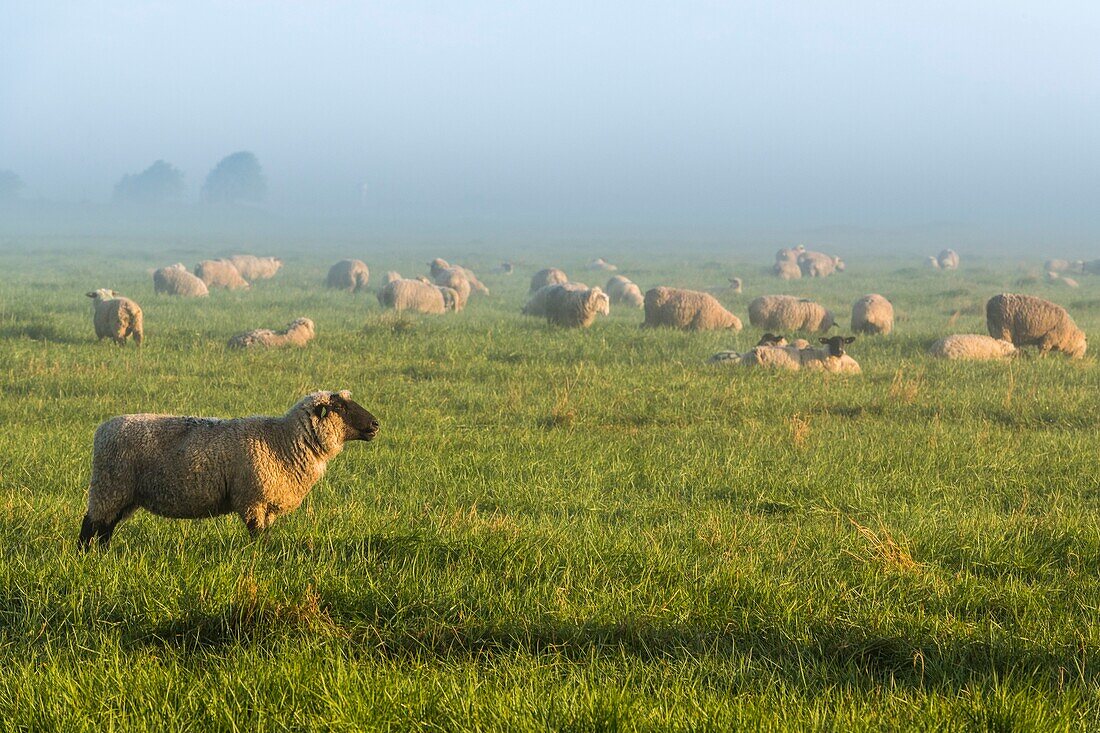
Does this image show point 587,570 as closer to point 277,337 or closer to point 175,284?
point 277,337

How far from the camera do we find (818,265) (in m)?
55.8

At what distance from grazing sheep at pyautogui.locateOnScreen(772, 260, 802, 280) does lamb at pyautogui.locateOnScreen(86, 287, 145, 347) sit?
39.0 meters

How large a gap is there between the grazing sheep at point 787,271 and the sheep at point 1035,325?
31.0m

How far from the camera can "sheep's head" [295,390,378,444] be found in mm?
6828

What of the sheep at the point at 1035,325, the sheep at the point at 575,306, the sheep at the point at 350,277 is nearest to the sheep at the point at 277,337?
the sheep at the point at 575,306

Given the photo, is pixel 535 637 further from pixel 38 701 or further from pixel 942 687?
pixel 38 701

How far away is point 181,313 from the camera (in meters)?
26.6

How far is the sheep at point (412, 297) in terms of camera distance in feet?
99.6

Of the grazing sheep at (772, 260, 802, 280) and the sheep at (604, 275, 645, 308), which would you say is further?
the grazing sheep at (772, 260, 802, 280)

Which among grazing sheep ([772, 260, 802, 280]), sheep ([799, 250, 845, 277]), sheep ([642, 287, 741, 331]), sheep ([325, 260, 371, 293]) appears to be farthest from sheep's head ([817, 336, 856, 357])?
sheep ([799, 250, 845, 277])

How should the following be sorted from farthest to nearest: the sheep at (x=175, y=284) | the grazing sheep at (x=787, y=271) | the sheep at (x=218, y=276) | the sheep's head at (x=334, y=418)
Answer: the grazing sheep at (x=787, y=271)
the sheep at (x=218, y=276)
the sheep at (x=175, y=284)
the sheep's head at (x=334, y=418)

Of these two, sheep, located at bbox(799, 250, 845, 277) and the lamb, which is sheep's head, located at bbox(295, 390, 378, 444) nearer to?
the lamb

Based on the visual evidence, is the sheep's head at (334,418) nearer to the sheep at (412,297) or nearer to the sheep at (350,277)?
the sheep at (412,297)

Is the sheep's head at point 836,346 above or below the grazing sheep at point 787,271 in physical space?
below
